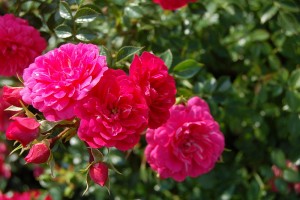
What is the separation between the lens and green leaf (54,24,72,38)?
1.39 metres

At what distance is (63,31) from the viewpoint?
1.40m

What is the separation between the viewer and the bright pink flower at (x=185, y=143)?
4.50 feet

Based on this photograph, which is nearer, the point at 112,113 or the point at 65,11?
the point at 112,113

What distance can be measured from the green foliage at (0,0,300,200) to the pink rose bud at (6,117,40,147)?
19.1 inches

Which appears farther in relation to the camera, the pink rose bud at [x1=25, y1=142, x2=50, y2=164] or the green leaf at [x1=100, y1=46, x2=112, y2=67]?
the green leaf at [x1=100, y1=46, x2=112, y2=67]

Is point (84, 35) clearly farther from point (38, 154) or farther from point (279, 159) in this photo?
point (279, 159)

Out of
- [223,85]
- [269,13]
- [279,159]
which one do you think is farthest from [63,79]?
[279,159]

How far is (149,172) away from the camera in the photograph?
2047 mm

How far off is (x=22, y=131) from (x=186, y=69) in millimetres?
604

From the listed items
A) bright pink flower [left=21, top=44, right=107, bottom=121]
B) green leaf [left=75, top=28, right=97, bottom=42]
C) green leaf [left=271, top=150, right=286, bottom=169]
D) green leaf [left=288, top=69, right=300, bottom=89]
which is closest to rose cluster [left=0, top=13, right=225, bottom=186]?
bright pink flower [left=21, top=44, right=107, bottom=121]

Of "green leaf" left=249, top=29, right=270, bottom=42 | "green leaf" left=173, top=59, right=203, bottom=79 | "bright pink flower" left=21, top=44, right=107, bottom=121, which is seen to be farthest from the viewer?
"green leaf" left=249, top=29, right=270, bottom=42

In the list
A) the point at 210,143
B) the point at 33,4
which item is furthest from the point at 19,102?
the point at 33,4

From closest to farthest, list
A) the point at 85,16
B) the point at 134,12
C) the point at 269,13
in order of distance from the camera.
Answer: the point at 85,16 < the point at 134,12 < the point at 269,13

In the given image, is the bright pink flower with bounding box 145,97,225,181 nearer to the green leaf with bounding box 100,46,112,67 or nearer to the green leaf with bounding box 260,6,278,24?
the green leaf with bounding box 100,46,112,67
